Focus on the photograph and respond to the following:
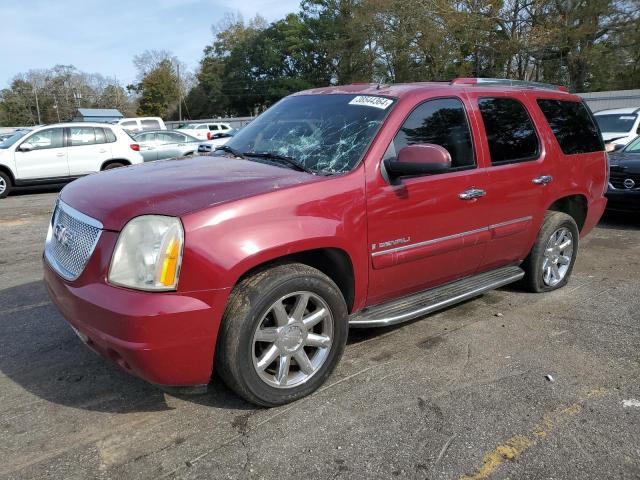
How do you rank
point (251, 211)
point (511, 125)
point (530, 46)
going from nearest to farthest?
point (251, 211)
point (511, 125)
point (530, 46)

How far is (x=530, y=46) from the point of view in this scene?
27.4 metres

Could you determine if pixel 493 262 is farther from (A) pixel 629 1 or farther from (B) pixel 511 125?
(A) pixel 629 1

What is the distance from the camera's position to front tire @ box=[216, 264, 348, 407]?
2689mm

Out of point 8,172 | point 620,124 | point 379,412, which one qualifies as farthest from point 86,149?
point 620,124

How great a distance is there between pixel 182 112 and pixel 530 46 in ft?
191

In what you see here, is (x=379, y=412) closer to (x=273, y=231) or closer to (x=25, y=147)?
(x=273, y=231)

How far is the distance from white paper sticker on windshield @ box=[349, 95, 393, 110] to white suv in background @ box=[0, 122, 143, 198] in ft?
35.1

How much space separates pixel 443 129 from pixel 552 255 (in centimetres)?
194

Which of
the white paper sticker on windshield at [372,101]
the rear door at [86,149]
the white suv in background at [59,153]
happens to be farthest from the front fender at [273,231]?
the white suv in background at [59,153]

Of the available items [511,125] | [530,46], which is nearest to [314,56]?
[530,46]

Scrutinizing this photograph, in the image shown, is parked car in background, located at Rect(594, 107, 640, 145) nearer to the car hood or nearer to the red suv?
the red suv

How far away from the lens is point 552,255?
4875 mm

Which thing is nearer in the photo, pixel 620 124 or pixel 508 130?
pixel 508 130

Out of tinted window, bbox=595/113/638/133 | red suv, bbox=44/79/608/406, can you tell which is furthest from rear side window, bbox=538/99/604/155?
tinted window, bbox=595/113/638/133
